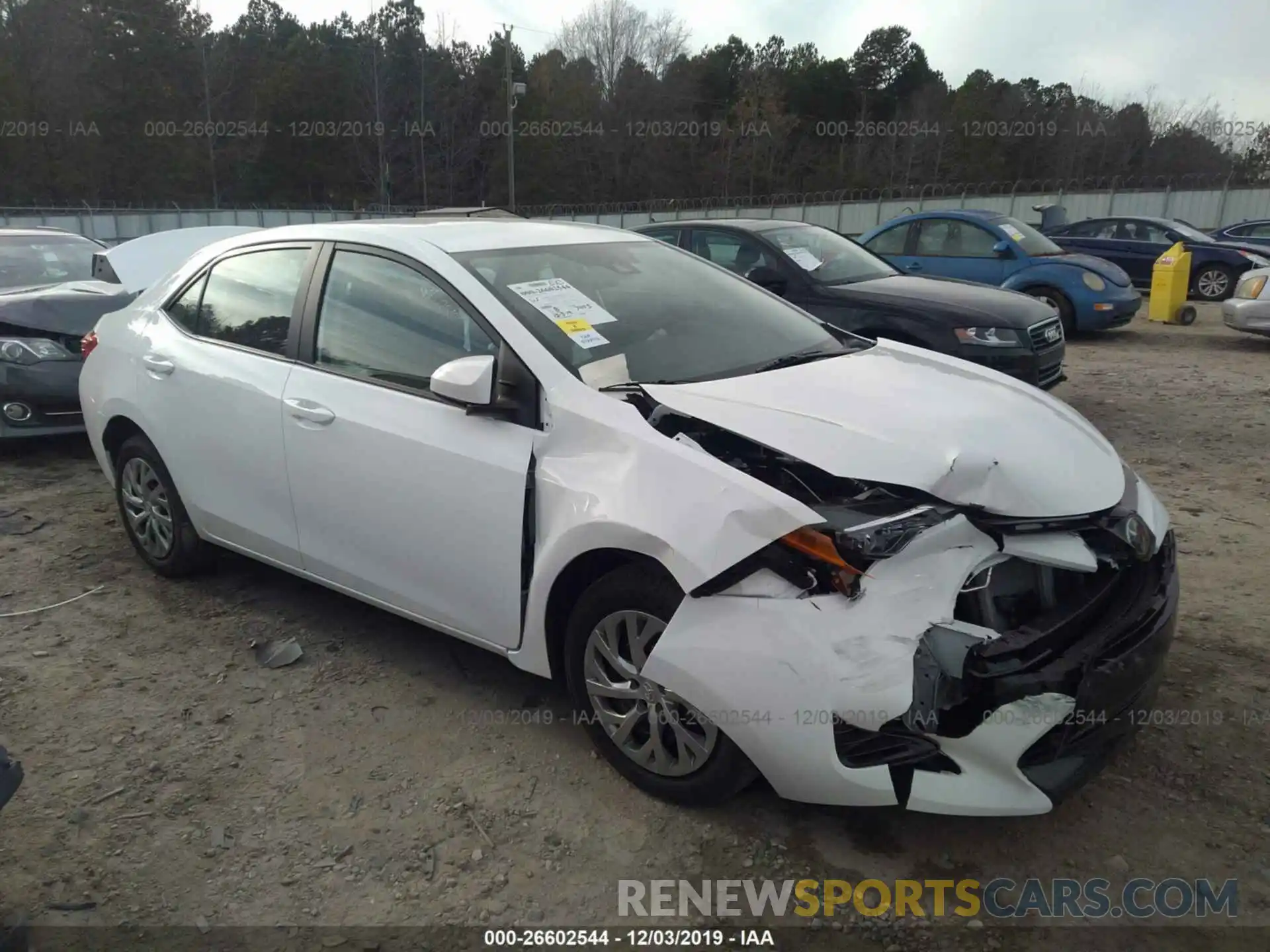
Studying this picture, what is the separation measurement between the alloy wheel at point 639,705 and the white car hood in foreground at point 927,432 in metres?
0.65

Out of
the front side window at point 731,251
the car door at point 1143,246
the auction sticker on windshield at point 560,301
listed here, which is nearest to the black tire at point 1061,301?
the car door at point 1143,246

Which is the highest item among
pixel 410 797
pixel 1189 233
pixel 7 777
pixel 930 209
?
pixel 930 209

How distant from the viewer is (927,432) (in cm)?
259

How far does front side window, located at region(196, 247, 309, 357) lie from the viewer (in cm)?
363

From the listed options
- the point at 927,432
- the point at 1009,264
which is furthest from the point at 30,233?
the point at 1009,264

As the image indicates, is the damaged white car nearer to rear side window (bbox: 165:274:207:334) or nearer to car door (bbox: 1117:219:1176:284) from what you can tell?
rear side window (bbox: 165:274:207:334)

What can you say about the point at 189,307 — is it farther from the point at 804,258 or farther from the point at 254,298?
the point at 804,258

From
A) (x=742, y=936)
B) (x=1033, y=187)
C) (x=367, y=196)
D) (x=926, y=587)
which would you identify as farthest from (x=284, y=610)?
(x=367, y=196)

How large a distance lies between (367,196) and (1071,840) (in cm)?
5227

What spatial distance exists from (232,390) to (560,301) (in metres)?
1.48

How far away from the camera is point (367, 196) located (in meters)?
49.7

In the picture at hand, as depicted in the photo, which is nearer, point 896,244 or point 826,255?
point 826,255

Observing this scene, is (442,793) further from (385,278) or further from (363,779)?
(385,278)

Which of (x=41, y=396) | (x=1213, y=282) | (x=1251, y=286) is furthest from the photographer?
(x=1213, y=282)
